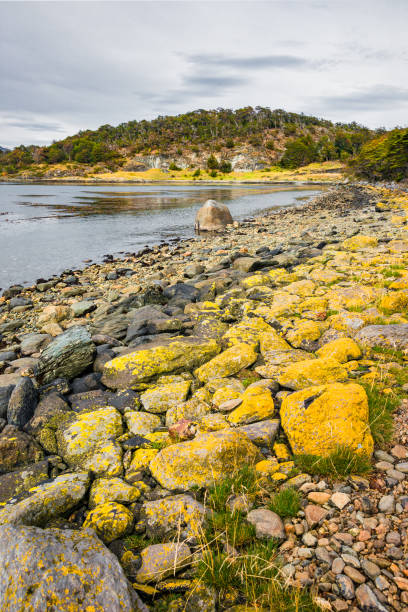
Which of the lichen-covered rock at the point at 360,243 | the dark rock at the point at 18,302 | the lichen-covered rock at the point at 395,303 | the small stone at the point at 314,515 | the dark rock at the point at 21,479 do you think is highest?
the lichen-covered rock at the point at 360,243

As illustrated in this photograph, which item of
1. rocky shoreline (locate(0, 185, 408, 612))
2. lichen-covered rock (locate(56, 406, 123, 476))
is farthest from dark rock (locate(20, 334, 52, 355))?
lichen-covered rock (locate(56, 406, 123, 476))

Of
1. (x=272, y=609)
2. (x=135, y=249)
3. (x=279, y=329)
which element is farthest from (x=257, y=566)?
(x=135, y=249)

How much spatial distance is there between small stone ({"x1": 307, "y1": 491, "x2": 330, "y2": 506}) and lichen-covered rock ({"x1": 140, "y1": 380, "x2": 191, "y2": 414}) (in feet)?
8.69

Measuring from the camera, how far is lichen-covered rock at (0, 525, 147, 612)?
210 cm

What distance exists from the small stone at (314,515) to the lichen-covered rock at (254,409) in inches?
60.4

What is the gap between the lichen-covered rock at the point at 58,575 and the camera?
2102 mm

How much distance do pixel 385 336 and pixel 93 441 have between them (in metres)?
4.84

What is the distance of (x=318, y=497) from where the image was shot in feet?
9.77

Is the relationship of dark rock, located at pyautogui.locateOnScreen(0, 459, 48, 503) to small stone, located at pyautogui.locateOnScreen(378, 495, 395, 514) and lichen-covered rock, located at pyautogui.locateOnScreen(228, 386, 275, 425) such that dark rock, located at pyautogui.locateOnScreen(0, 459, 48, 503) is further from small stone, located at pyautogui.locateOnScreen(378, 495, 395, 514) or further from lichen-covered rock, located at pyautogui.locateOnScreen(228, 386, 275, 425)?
small stone, located at pyautogui.locateOnScreen(378, 495, 395, 514)

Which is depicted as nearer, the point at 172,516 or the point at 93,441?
the point at 172,516

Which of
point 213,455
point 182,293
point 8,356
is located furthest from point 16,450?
Answer: point 182,293

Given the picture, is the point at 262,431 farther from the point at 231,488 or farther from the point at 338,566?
the point at 338,566

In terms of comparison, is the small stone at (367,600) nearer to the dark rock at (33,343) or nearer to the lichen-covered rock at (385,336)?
the lichen-covered rock at (385,336)

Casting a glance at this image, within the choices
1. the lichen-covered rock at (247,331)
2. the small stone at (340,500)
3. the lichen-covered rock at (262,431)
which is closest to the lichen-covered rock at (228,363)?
the lichen-covered rock at (247,331)
